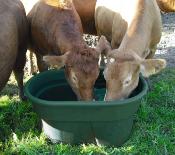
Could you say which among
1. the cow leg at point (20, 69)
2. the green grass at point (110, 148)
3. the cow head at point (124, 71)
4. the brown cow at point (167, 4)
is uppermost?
the cow head at point (124, 71)

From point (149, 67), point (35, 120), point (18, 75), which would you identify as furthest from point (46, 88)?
point (149, 67)

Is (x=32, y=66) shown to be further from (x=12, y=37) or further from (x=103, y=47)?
(x=103, y=47)

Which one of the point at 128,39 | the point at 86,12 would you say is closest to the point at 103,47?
the point at 128,39

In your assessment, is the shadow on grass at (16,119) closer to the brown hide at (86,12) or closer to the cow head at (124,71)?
the cow head at (124,71)

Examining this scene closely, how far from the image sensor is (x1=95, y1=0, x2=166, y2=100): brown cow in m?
5.09

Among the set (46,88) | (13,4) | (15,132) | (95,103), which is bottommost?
(15,132)

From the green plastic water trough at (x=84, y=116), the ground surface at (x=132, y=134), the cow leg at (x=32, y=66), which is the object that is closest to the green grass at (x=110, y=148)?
the ground surface at (x=132, y=134)

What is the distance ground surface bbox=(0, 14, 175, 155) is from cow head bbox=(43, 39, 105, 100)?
0.73 meters

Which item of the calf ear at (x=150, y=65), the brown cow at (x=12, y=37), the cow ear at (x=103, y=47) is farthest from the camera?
the brown cow at (x=12, y=37)

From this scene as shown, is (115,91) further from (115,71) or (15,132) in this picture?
(15,132)

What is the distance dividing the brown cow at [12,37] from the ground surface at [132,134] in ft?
1.73

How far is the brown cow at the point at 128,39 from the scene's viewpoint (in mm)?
5090

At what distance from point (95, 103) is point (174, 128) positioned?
151cm

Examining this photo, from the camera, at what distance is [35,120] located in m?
5.93
